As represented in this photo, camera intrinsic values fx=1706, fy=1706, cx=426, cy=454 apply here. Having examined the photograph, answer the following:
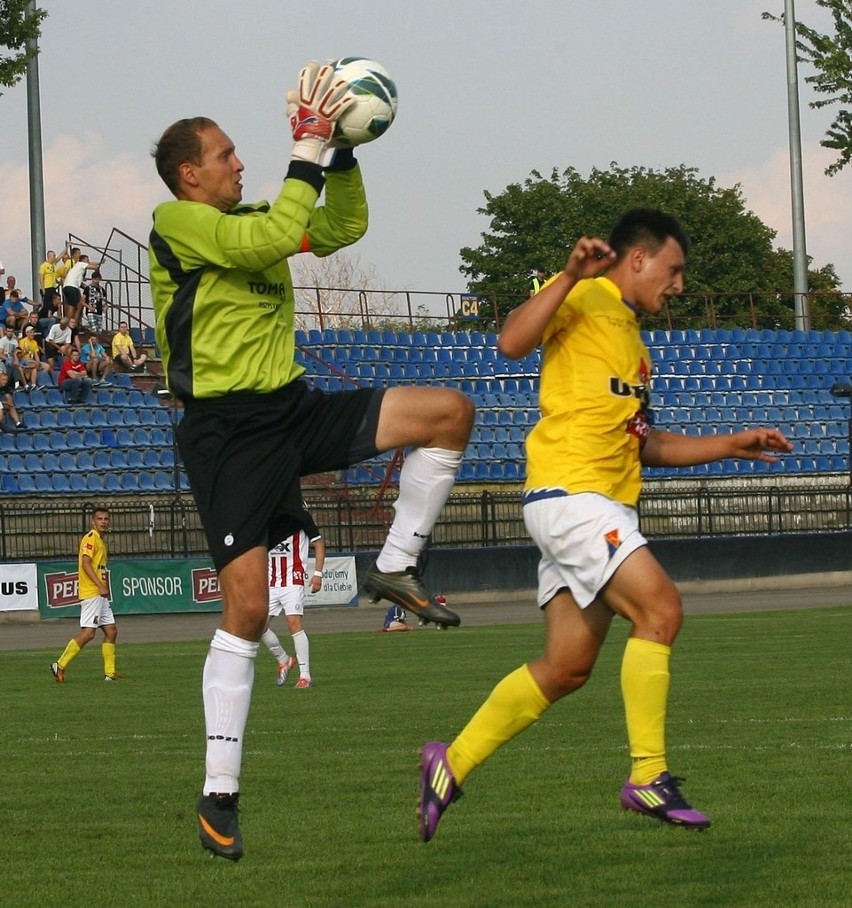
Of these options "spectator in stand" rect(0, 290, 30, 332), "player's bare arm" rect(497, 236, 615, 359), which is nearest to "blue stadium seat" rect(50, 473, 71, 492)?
"spectator in stand" rect(0, 290, 30, 332)

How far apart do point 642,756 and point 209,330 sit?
214 cm

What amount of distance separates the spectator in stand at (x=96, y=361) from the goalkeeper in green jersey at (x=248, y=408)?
86.5 ft

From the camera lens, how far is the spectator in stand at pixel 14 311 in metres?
31.4

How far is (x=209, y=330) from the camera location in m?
5.87

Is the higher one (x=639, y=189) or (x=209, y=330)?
(x=639, y=189)

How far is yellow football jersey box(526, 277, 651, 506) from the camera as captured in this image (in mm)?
6184

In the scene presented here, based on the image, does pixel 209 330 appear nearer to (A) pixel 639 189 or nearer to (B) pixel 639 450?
(B) pixel 639 450

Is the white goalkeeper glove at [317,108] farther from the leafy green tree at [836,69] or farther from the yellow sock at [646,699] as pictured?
the leafy green tree at [836,69]

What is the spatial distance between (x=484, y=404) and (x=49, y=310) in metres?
9.18

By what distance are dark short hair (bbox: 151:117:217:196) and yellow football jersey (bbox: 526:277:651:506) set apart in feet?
4.70

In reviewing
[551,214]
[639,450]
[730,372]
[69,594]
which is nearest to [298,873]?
[639,450]

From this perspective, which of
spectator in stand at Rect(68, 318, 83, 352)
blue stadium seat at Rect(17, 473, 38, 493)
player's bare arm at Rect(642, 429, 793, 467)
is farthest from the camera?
spectator in stand at Rect(68, 318, 83, 352)

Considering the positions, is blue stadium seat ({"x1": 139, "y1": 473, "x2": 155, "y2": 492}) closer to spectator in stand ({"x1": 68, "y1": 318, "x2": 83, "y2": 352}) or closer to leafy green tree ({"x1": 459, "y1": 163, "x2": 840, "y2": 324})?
spectator in stand ({"x1": 68, "y1": 318, "x2": 83, "y2": 352})

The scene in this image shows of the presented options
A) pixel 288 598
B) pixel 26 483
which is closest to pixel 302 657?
pixel 288 598
